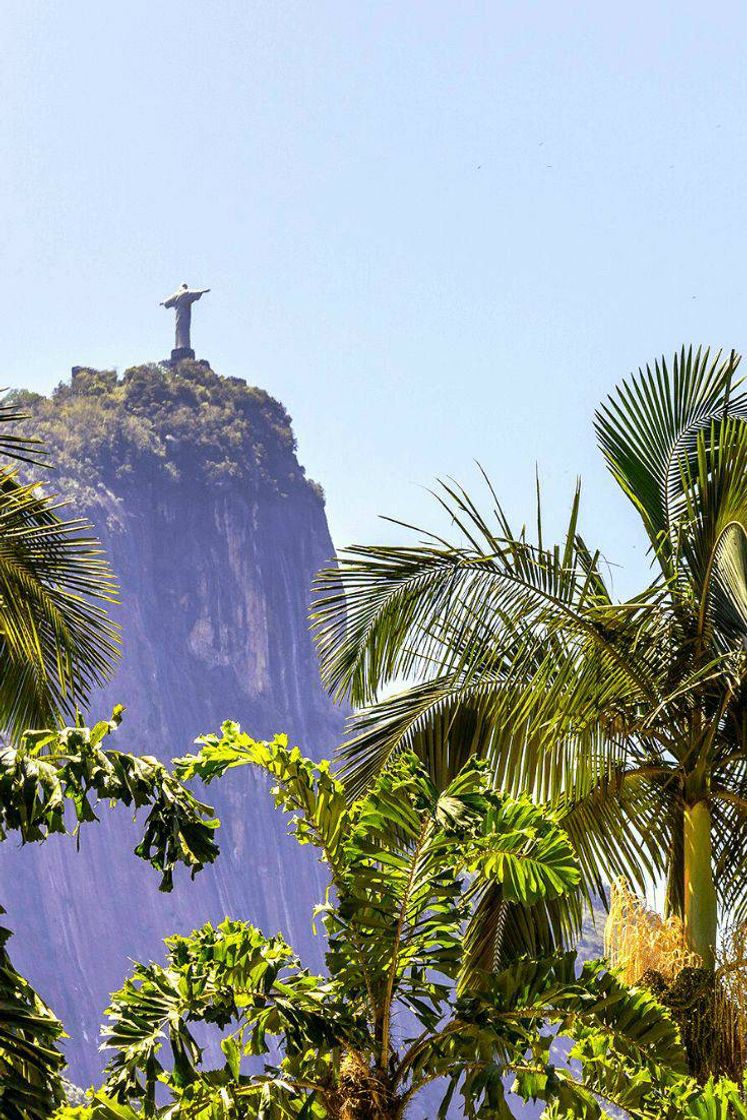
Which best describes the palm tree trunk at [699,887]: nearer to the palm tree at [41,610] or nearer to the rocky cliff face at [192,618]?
the palm tree at [41,610]

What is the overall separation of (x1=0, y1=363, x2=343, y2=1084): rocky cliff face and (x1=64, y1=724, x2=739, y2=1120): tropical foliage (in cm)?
8095

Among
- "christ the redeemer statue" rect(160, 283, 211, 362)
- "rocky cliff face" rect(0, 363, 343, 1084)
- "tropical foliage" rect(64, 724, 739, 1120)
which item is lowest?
"tropical foliage" rect(64, 724, 739, 1120)

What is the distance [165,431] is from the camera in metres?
103

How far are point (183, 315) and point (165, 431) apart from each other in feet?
28.8

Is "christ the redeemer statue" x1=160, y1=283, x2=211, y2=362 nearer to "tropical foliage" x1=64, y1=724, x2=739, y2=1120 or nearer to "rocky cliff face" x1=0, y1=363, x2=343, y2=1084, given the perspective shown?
"rocky cliff face" x1=0, y1=363, x2=343, y2=1084

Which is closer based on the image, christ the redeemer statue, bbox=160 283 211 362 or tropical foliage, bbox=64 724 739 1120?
tropical foliage, bbox=64 724 739 1120

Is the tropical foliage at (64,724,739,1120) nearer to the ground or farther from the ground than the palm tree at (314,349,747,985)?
nearer to the ground

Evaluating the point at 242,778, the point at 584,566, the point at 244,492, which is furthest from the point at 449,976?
the point at 244,492

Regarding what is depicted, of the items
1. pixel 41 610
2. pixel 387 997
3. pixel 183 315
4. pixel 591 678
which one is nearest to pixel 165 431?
pixel 183 315

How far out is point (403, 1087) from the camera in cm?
418

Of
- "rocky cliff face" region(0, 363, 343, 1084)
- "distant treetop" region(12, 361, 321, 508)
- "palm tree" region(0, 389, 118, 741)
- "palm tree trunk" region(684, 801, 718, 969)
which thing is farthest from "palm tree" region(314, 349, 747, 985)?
"distant treetop" region(12, 361, 321, 508)

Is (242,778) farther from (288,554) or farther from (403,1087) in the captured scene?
(403,1087)

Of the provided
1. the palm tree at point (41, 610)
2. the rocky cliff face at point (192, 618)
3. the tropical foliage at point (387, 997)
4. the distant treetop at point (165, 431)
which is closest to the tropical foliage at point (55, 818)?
the tropical foliage at point (387, 997)

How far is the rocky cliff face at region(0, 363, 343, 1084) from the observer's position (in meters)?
85.0
